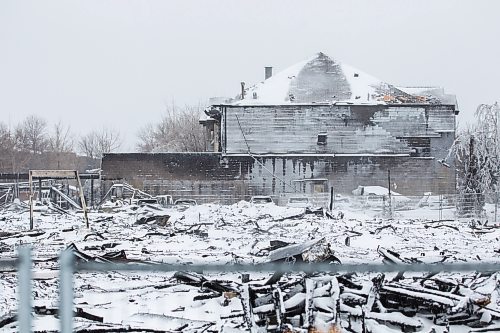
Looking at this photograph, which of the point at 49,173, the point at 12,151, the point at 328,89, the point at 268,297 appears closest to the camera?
the point at 268,297

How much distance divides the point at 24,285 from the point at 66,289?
0.23m

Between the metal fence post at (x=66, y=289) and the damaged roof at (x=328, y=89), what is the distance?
130 feet

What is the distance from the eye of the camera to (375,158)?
1630 inches

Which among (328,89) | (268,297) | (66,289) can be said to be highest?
(328,89)

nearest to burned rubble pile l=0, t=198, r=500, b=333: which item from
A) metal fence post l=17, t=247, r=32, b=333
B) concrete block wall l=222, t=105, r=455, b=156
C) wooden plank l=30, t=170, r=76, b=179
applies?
metal fence post l=17, t=247, r=32, b=333

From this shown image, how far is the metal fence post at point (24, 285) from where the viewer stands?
2797 millimetres

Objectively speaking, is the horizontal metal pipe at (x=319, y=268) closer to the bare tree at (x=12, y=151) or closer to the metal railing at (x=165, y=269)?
the metal railing at (x=165, y=269)

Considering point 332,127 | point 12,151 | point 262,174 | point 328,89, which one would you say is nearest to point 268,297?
point 262,174

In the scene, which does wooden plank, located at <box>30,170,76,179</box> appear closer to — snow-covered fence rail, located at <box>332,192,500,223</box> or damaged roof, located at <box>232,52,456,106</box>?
snow-covered fence rail, located at <box>332,192,500,223</box>

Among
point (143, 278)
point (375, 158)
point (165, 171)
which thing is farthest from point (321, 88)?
point (143, 278)

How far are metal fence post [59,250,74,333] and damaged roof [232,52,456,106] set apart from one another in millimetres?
39593

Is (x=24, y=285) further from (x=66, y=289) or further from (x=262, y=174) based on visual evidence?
(x=262, y=174)

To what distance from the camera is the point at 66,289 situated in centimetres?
281

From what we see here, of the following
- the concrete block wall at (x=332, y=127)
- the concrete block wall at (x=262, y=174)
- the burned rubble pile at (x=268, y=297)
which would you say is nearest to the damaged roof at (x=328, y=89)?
the concrete block wall at (x=332, y=127)
